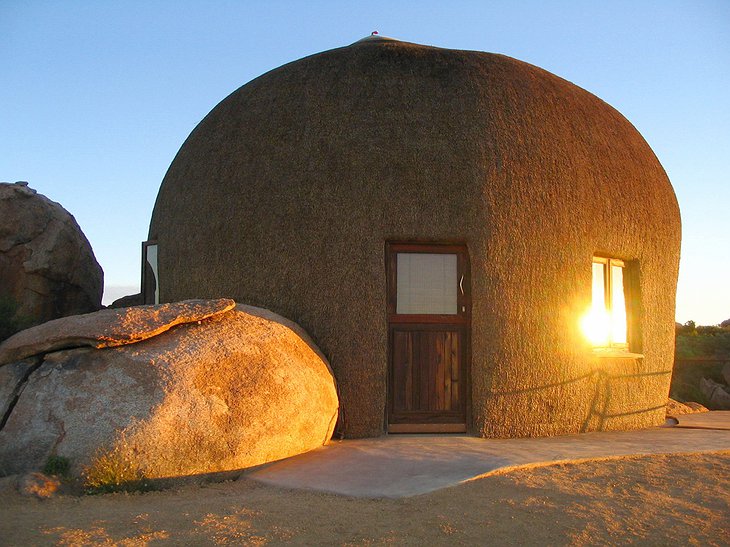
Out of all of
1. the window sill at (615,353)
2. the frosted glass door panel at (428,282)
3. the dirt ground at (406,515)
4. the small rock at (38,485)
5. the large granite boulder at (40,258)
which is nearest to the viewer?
the dirt ground at (406,515)

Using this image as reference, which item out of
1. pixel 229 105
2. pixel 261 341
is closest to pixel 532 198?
pixel 261 341

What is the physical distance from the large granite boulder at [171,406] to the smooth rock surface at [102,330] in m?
0.09

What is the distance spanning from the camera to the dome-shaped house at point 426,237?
7469 millimetres

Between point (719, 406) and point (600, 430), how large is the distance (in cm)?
869

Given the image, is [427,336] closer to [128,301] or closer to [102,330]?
[102,330]

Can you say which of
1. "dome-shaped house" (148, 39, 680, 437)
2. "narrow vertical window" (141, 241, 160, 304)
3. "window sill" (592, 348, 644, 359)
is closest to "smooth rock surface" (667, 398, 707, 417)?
"window sill" (592, 348, 644, 359)

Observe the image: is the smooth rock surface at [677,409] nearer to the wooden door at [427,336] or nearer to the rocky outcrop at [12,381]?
the wooden door at [427,336]

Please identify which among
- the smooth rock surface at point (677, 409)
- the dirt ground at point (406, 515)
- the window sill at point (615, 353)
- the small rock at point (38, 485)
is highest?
the window sill at point (615, 353)

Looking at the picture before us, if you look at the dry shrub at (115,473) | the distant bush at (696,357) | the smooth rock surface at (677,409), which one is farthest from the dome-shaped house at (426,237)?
the distant bush at (696,357)

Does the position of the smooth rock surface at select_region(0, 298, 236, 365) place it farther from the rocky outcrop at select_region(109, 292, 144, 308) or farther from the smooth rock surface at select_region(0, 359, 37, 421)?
the rocky outcrop at select_region(109, 292, 144, 308)

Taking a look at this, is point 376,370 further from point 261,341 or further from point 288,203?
point 288,203

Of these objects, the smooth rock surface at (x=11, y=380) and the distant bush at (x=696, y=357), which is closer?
the smooth rock surface at (x=11, y=380)

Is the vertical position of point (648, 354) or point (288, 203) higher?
point (288, 203)

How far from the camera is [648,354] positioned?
878 centimetres
